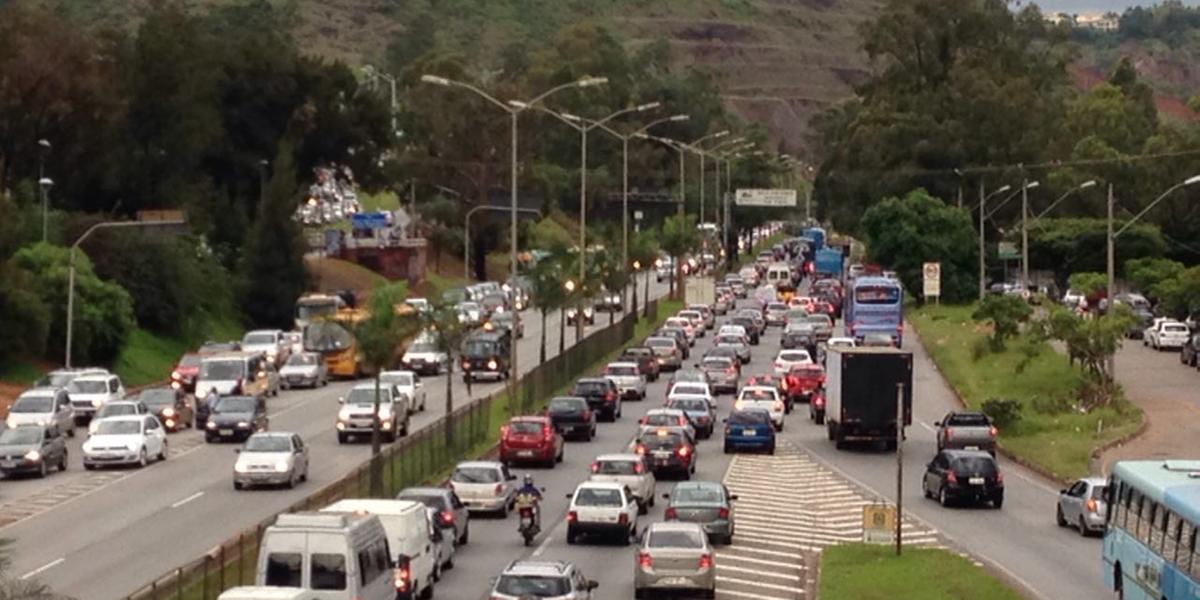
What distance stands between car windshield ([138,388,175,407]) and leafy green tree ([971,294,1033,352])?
32.8 meters

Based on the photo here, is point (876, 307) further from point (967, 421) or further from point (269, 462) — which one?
point (269, 462)

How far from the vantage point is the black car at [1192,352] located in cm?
8869

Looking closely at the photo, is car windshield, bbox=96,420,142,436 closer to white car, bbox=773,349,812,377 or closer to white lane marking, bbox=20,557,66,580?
white lane marking, bbox=20,557,66,580

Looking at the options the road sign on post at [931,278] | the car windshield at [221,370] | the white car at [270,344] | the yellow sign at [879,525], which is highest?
the road sign on post at [931,278]

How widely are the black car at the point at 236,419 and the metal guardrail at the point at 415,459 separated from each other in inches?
189

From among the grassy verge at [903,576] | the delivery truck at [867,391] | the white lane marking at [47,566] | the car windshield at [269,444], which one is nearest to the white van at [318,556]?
the grassy verge at [903,576]

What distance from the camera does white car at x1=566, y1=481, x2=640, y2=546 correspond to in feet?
139

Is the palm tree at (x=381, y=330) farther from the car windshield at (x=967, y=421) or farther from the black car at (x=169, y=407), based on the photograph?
the car windshield at (x=967, y=421)

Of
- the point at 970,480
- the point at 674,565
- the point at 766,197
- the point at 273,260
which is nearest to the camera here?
the point at 674,565

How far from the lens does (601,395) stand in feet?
226

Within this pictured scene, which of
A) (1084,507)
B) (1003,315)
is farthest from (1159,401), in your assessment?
(1084,507)

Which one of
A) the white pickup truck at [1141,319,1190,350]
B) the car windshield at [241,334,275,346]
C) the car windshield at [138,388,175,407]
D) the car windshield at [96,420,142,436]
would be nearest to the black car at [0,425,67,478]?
the car windshield at [96,420,142,436]

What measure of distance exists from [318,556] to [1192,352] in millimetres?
66193

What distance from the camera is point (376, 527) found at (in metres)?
30.3
